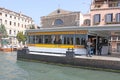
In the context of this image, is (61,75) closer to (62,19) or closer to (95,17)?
(95,17)

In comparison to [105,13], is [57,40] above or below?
below

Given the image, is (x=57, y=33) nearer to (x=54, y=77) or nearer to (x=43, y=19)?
(x=54, y=77)

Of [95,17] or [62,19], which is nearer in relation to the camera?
[95,17]

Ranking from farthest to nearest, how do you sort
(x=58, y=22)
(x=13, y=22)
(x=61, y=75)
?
1. (x=13, y=22)
2. (x=58, y=22)
3. (x=61, y=75)

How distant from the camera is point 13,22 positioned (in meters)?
67.2

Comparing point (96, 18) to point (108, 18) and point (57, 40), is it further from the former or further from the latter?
point (57, 40)

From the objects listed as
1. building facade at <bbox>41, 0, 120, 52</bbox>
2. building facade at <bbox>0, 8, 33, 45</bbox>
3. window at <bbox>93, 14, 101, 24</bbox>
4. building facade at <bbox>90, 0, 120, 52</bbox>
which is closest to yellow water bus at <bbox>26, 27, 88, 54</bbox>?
building facade at <bbox>41, 0, 120, 52</bbox>

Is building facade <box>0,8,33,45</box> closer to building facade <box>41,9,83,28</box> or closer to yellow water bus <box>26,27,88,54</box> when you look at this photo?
building facade <box>41,9,83,28</box>

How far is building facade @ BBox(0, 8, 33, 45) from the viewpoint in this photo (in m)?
62.9

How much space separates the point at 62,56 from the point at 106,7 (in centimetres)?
2242

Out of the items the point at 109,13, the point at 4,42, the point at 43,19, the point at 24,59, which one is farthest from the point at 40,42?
the point at 43,19

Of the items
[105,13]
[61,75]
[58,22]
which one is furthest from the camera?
[58,22]

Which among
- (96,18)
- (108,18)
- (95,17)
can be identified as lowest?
(108,18)

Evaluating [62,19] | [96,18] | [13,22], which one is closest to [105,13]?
[96,18]
